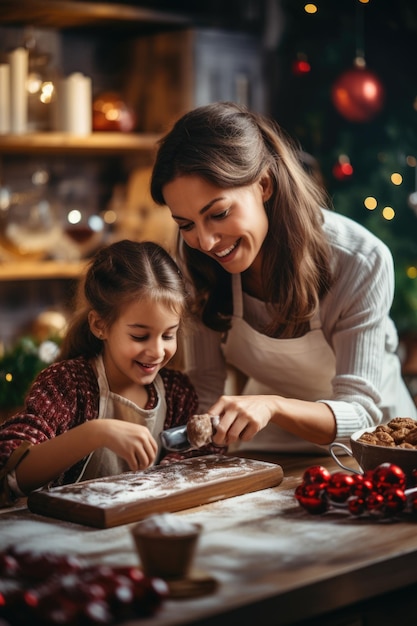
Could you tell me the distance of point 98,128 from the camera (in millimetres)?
3738

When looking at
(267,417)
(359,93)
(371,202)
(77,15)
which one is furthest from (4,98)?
(267,417)

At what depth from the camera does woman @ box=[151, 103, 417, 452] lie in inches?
76.7

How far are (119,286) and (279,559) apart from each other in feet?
2.52

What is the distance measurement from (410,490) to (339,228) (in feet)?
2.54

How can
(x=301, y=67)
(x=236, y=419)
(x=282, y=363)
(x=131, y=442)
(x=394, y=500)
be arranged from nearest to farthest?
(x=394, y=500)
(x=131, y=442)
(x=236, y=419)
(x=282, y=363)
(x=301, y=67)

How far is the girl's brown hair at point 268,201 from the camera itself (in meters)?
1.97

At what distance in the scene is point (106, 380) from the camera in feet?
6.39

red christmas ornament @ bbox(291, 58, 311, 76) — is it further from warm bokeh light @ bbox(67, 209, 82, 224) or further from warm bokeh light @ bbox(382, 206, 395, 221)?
warm bokeh light @ bbox(67, 209, 82, 224)

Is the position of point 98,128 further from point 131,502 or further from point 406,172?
point 131,502

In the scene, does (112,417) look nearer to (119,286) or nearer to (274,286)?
(119,286)

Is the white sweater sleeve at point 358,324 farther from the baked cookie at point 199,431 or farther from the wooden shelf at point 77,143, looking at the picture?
the wooden shelf at point 77,143

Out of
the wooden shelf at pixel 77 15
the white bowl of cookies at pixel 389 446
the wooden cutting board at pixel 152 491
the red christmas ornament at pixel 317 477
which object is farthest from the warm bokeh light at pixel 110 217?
the red christmas ornament at pixel 317 477

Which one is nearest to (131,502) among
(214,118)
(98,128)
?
(214,118)

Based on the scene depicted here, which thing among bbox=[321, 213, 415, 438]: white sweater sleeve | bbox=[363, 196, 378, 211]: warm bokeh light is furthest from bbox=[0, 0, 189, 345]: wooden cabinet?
bbox=[321, 213, 415, 438]: white sweater sleeve
